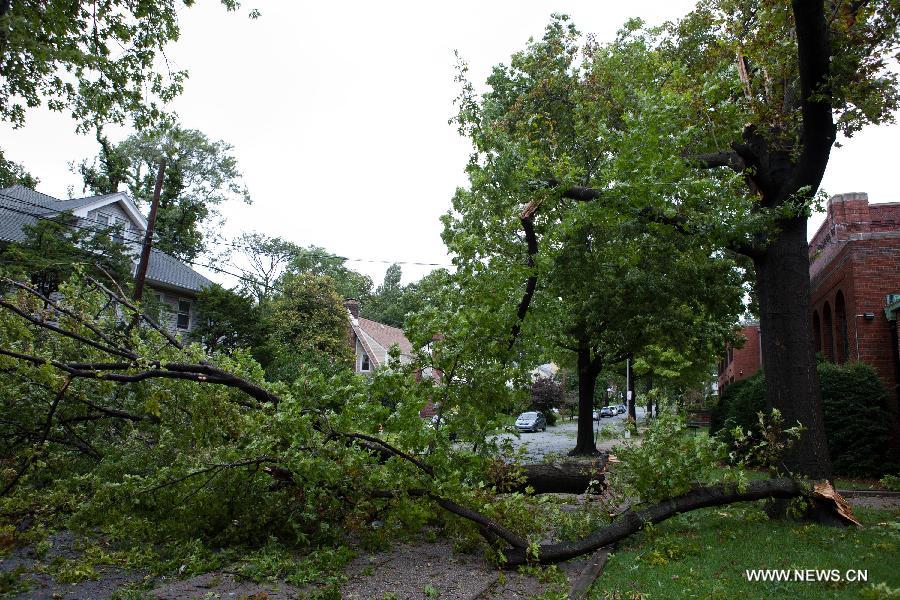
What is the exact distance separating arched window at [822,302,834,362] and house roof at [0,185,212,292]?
66.6 feet

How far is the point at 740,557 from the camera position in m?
5.54

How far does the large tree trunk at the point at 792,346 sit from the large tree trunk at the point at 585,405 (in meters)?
10.4

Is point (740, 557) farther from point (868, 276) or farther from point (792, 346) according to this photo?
point (868, 276)

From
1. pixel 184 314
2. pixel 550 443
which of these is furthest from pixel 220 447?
pixel 184 314

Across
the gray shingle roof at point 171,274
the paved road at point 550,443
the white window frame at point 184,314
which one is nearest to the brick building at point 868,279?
the paved road at point 550,443

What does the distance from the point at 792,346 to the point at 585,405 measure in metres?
11.9

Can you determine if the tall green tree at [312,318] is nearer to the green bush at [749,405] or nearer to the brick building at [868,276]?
the green bush at [749,405]

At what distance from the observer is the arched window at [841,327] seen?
599 inches

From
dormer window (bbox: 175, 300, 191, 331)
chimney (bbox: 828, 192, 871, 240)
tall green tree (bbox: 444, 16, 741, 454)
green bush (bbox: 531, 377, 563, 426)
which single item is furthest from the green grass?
green bush (bbox: 531, 377, 563, 426)

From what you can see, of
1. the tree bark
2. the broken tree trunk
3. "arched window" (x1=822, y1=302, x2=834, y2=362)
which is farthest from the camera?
"arched window" (x1=822, y1=302, x2=834, y2=362)

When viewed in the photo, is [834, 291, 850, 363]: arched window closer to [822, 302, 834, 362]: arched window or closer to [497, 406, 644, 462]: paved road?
[822, 302, 834, 362]: arched window

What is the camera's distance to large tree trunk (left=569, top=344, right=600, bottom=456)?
18.4 m

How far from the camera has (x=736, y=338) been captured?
17422 millimetres

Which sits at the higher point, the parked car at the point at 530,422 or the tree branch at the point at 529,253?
the tree branch at the point at 529,253
